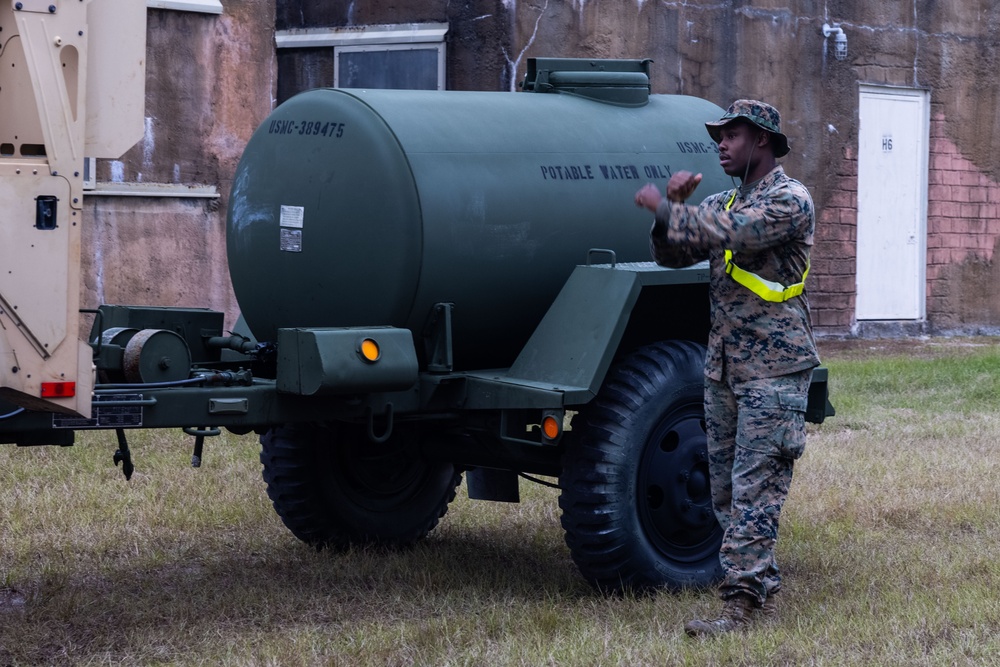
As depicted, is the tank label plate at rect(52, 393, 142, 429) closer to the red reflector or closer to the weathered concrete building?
the red reflector

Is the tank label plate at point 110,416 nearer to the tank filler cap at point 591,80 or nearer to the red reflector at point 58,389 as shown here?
the red reflector at point 58,389

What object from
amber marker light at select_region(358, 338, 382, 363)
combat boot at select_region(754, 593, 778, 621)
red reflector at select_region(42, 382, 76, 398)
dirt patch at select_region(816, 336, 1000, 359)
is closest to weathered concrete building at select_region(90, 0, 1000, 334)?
dirt patch at select_region(816, 336, 1000, 359)

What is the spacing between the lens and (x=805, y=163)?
51.8 ft

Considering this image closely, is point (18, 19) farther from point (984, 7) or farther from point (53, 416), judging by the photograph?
point (984, 7)

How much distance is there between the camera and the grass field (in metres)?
5.12

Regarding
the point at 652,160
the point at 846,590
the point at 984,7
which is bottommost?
the point at 846,590

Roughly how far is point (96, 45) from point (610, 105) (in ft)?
8.27

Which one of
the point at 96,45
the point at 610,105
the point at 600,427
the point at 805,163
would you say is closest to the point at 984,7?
the point at 805,163

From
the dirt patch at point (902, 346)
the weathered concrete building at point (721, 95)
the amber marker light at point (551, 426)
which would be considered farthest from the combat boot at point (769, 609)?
the dirt patch at point (902, 346)

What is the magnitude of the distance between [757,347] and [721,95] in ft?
32.9

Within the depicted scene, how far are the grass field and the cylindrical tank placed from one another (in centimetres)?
108

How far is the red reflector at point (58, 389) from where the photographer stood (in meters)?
4.64

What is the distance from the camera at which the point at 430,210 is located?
5531 mm

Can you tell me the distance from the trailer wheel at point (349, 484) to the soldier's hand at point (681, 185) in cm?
184
